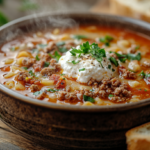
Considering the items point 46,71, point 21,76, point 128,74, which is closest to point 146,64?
point 128,74

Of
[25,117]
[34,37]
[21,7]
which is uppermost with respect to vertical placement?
[21,7]

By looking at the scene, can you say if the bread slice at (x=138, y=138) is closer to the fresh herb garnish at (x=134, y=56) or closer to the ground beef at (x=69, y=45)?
the fresh herb garnish at (x=134, y=56)

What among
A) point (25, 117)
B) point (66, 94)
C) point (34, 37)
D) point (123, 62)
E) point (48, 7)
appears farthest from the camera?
point (48, 7)

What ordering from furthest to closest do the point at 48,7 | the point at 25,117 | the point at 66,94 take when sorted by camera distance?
1. the point at 48,7
2. the point at 66,94
3. the point at 25,117

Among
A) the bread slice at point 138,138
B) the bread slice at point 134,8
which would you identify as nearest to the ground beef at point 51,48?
the bread slice at point 138,138

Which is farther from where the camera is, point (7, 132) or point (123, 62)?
point (123, 62)

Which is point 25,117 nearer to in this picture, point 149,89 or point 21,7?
point 149,89

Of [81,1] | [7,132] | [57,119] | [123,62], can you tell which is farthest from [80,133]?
[81,1]
